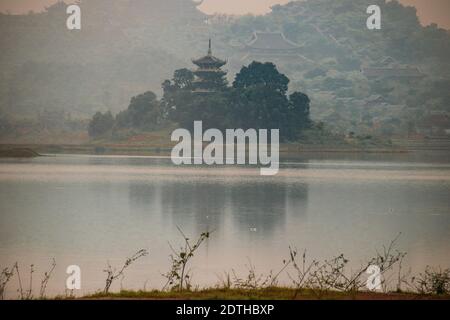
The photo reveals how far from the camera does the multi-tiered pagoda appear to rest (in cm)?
4794

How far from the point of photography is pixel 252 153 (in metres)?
42.8

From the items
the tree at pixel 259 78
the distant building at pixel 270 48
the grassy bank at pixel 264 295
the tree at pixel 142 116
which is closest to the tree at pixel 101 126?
the tree at pixel 142 116

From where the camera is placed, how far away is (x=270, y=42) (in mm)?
73562

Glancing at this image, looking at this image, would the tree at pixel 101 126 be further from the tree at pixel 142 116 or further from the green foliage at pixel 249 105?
the green foliage at pixel 249 105

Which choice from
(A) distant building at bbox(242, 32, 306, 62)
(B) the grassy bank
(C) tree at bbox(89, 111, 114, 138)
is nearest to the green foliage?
(C) tree at bbox(89, 111, 114, 138)

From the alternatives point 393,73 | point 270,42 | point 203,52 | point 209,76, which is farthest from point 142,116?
point 203,52

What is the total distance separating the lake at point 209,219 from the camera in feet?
32.3

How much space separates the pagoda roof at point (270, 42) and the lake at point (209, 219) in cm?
4549

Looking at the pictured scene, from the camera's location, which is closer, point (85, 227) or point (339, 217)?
point (85, 227)

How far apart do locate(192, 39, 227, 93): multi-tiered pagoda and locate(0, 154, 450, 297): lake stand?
768 inches
